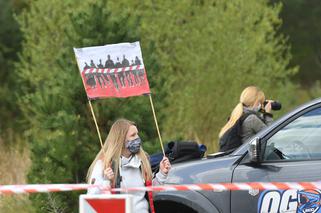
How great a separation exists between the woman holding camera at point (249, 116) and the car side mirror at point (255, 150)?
186 centimetres

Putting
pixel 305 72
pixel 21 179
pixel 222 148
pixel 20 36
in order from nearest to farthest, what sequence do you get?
pixel 222 148 → pixel 21 179 → pixel 20 36 → pixel 305 72

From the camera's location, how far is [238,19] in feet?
59.4

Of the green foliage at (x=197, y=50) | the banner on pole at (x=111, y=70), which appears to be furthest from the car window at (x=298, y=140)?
the green foliage at (x=197, y=50)

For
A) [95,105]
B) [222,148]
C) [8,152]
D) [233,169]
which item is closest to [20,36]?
[8,152]

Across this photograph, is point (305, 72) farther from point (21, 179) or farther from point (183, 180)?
point (183, 180)

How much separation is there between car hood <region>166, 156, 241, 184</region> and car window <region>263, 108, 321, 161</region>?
0.99 feet

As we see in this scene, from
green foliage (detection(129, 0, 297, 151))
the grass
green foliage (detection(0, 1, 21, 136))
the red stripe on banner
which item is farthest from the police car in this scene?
green foliage (detection(0, 1, 21, 136))

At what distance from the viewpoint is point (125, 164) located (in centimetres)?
690

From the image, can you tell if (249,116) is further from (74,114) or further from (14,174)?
(14,174)

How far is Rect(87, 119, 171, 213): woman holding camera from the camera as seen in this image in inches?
267

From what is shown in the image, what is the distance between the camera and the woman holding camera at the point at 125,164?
6777 millimetres

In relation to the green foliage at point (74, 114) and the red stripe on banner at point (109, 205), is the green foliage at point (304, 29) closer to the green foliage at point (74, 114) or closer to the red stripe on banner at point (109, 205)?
the green foliage at point (74, 114)

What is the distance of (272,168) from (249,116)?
7.28 feet

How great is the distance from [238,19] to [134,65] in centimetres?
1049
